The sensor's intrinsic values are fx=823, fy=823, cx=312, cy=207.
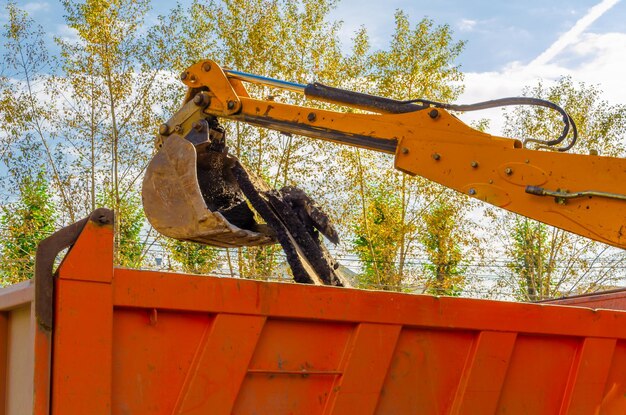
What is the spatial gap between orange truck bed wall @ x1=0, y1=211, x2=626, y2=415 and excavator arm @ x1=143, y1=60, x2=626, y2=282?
1.79 ft

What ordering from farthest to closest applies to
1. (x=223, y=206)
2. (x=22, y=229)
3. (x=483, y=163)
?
(x=22, y=229)
(x=223, y=206)
(x=483, y=163)

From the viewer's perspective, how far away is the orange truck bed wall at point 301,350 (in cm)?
217

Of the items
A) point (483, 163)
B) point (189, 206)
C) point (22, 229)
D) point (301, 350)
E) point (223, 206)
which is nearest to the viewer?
point (301, 350)

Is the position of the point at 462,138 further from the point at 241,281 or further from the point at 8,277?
the point at 8,277

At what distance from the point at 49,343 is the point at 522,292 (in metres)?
15.9

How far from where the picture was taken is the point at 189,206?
3.90 m

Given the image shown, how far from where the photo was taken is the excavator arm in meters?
3.38

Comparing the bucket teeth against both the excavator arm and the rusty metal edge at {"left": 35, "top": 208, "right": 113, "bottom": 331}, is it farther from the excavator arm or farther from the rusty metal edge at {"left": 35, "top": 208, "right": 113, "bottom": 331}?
the rusty metal edge at {"left": 35, "top": 208, "right": 113, "bottom": 331}

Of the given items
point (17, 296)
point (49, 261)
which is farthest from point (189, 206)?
point (49, 261)

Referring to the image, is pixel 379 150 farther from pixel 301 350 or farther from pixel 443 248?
pixel 443 248

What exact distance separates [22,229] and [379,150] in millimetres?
11195

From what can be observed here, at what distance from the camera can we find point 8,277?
13.7 m

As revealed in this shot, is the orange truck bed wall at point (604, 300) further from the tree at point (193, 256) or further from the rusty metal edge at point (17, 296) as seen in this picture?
the tree at point (193, 256)

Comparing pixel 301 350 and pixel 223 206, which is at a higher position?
pixel 223 206
